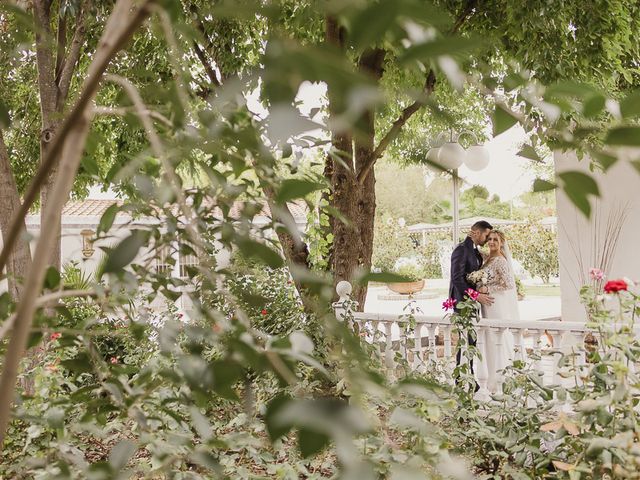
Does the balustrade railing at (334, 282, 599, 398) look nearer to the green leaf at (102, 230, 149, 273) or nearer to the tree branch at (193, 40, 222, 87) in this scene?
the tree branch at (193, 40, 222, 87)

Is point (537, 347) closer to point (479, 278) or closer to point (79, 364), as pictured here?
point (479, 278)

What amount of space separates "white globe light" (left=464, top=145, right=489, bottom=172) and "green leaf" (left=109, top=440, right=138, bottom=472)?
13.5 ft

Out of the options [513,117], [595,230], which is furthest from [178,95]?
[595,230]

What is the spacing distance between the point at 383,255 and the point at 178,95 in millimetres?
22962

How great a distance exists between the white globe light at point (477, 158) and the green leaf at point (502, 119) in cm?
408

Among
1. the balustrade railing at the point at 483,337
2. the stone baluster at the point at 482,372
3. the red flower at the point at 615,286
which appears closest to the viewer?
the red flower at the point at 615,286

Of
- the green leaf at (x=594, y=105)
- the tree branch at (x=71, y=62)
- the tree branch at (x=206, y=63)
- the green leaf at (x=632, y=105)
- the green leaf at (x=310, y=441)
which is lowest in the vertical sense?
the green leaf at (x=310, y=441)

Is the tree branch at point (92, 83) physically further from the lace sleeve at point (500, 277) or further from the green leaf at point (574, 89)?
the lace sleeve at point (500, 277)

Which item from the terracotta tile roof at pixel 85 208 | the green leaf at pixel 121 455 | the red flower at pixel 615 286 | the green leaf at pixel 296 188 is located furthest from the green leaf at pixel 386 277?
the terracotta tile roof at pixel 85 208

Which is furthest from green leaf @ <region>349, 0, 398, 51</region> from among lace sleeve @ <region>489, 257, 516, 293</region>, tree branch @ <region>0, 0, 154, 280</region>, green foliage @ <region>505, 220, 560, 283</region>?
green foliage @ <region>505, 220, 560, 283</region>

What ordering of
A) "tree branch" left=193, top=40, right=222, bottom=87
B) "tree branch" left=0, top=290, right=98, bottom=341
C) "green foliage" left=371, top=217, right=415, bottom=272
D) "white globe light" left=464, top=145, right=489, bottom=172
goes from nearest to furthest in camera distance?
"tree branch" left=0, top=290, right=98, bottom=341
"white globe light" left=464, top=145, right=489, bottom=172
"tree branch" left=193, top=40, right=222, bottom=87
"green foliage" left=371, top=217, right=415, bottom=272

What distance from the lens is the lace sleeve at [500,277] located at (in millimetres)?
4887

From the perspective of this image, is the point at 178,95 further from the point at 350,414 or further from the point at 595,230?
the point at 595,230

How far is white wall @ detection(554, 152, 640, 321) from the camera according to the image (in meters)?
6.10
